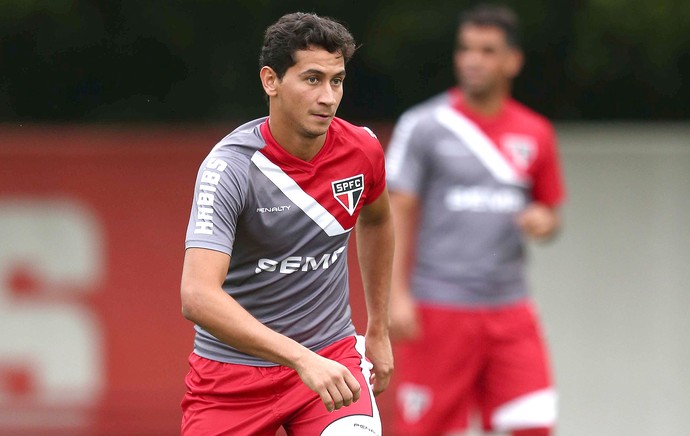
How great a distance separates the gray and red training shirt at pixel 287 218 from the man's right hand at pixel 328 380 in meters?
0.51

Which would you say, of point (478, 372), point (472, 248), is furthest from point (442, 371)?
point (472, 248)

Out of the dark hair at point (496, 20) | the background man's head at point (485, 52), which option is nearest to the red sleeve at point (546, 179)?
Answer: the background man's head at point (485, 52)

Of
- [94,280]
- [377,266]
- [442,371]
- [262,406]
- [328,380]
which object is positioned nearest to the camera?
[328,380]

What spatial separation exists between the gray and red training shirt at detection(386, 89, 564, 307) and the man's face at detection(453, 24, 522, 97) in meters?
0.17

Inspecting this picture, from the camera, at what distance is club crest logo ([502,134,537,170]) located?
779 centimetres

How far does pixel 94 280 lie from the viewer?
8930 millimetres

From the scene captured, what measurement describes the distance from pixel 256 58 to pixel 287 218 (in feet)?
15.1

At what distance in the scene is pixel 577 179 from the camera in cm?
916

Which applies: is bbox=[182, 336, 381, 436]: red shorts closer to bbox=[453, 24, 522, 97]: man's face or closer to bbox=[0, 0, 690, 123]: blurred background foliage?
bbox=[453, 24, 522, 97]: man's face

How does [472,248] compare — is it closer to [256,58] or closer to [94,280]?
[256,58]

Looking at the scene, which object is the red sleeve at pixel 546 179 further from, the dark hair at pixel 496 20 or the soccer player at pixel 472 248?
the dark hair at pixel 496 20

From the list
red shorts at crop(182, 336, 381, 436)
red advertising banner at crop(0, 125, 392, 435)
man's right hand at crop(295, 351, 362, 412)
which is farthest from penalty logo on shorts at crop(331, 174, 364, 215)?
red advertising banner at crop(0, 125, 392, 435)

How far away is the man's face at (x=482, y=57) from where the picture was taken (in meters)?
7.77

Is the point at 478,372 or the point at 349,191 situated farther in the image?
the point at 478,372
